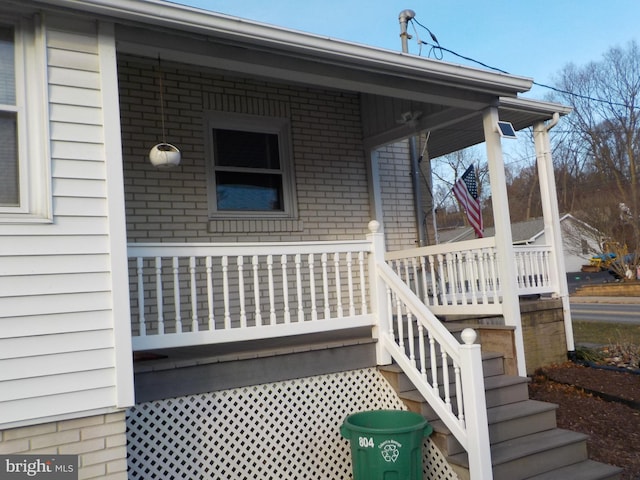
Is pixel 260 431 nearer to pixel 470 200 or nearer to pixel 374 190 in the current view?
pixel 374 190

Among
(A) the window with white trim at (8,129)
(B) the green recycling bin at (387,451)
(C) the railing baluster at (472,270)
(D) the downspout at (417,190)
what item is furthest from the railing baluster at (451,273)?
(A) the window with white trim at (8,129)

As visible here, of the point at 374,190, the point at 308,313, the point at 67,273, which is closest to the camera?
the point at 67,273

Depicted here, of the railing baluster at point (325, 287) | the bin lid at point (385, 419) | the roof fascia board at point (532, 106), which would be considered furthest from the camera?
the roof fascia board at point (532, 106)

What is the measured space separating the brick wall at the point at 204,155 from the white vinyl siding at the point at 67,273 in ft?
7.04

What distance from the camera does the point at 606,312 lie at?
55.9 feet

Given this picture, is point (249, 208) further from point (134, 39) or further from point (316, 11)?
point (316, 11)

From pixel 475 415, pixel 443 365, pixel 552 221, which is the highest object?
pixel 552 221

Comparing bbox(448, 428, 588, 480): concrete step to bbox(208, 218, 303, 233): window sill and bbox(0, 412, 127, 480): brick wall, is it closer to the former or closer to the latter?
bbox(0, 412, 127, 480): brick wall

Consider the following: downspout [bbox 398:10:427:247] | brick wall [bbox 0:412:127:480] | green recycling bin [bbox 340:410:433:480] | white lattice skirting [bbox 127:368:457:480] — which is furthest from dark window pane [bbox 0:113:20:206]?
downspout [bbox 398:10:427:247]

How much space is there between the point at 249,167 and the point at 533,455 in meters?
4.17

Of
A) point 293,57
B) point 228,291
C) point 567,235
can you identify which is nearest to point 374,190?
point 228,291

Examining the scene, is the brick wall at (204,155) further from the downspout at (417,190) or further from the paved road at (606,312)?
the paved road at (606,312)

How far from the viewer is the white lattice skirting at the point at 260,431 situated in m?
Result: 3.92

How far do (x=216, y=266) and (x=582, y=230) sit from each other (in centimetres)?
2599
